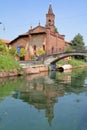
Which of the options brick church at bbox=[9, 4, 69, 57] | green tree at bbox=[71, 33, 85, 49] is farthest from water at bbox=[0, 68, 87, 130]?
green tree at bbox=[71, 33, 85, 49]

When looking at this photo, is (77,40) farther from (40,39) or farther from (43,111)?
(43,111)

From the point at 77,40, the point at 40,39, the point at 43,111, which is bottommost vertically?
the point at 43,111

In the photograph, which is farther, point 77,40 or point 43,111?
point 77,40

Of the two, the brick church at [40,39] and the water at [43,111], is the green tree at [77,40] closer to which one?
the brick church at [40,39]

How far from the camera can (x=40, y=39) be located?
59.4 metres

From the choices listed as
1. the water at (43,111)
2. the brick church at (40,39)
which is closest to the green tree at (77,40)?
the brick church at (40,39)

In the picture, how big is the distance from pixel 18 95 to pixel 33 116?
654cm

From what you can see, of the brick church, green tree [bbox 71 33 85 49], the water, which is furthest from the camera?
green tree [bbox 71 33 85 49]

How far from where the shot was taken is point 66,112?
1516cm

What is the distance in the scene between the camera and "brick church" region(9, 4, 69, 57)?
193ft

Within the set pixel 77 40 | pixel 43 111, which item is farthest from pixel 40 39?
pixel 43 111

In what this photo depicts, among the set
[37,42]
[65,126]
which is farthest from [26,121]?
[37,42]

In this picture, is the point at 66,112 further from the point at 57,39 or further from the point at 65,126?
the point at 57,39

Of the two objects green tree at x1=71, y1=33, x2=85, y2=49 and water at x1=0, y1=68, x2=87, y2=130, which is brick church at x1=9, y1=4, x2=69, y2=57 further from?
water at x1=0, y1=68, x2=87, y2=130
